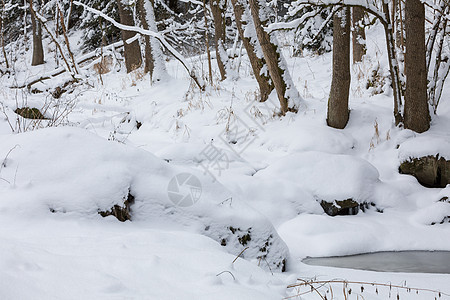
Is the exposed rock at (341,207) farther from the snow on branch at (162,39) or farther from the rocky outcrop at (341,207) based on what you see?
the snow on branch at (162,39)

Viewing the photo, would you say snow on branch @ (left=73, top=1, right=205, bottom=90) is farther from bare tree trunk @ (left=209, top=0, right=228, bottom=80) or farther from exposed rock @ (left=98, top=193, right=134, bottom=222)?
exposed rock @ (left=98, top=193, right=134, bottom=222)

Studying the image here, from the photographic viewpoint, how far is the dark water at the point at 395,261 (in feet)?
9.77

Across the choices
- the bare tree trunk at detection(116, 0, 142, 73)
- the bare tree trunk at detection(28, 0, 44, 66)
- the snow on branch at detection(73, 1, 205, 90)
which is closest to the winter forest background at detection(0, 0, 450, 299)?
the snow on branch at detection(73, 1, 205, 90)

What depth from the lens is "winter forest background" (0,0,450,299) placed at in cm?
183

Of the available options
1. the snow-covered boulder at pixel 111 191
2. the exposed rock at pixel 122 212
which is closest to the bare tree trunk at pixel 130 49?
the snow-covered boulder at pixel 111 191

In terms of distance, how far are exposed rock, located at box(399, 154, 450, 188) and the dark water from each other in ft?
4.52

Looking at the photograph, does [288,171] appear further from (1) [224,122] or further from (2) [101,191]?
(2) [101,191]

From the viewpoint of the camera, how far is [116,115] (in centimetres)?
740

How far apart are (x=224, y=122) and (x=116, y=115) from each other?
2267 mm

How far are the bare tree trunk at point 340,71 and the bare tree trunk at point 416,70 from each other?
28.3 inches

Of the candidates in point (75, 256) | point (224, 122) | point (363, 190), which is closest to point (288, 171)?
point (363, 190)

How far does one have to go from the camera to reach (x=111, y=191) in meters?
2.55

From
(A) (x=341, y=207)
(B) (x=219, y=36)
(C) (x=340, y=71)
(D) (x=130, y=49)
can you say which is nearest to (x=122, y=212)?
(A) (x=341, y=207)

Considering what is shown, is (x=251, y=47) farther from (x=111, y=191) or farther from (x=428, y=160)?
(x=111, y=191)
